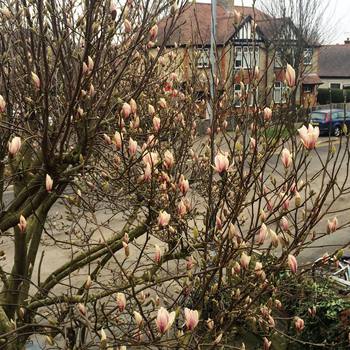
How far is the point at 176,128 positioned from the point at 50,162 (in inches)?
73.4

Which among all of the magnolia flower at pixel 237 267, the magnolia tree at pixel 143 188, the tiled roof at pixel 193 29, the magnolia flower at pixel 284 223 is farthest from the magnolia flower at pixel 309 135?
the tiled roof at pixel 193 29

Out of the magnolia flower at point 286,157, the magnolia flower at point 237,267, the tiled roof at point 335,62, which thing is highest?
the tiled roof at point 335,62

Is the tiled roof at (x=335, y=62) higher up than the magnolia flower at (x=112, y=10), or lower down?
higher up

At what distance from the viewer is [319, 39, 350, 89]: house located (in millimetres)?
49125

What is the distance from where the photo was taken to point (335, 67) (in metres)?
49.9

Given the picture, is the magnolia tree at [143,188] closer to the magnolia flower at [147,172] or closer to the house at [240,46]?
the magnolia flower at [147,172]

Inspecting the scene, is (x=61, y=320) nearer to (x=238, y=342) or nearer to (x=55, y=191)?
(x=55, y=191)

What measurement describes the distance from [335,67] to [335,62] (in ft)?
2.36

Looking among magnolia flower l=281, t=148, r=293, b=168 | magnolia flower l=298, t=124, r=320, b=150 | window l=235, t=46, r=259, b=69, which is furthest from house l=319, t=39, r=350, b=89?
magnolia flower l=298, t=124, r=320, b=150

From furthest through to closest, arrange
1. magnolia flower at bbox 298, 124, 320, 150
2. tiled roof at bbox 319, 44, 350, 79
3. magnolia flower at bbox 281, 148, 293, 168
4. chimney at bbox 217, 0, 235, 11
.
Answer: tiled roof at bbox 319, 44, 350, 79 < chimney at bbox 217, 0, 235, 11 < magnolia flower at bbox 281, 148, 293, 168 < magnolia flower at bbox 298, 124, 320, 150

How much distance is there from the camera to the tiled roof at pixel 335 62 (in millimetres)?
49312

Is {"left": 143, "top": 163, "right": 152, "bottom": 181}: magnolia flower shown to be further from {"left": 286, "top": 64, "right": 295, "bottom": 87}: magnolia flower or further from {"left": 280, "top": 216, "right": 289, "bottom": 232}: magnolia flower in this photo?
{"left": 286, "top": 64, "right": 295, "bottom": 87}: magnolia flower

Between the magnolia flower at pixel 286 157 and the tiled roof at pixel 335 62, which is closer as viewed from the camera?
the magnolia flower at pixel 286 157

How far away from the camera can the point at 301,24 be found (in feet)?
83.4
